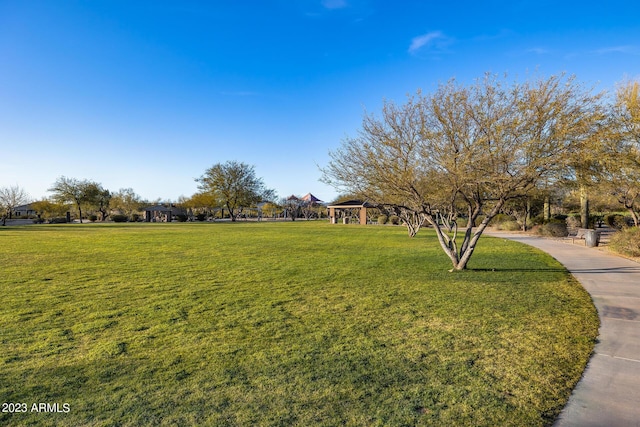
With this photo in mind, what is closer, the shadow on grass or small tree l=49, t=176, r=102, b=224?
the shadow on grass

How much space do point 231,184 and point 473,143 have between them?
61748 millimetres

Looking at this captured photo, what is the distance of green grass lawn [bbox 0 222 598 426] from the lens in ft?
10.9

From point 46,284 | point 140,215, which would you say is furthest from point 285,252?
point 140,215

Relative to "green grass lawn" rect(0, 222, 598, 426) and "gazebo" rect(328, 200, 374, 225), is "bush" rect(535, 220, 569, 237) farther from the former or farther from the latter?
"gazebo" rect(328, 200, 374, 225)

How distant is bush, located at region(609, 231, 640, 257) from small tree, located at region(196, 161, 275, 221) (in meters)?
58.2

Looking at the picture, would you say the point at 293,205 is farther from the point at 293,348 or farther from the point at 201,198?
the point at 293,348

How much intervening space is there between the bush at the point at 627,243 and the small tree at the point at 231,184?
58.2m

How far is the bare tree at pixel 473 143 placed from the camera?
845 centimetres

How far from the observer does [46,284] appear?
347 inches

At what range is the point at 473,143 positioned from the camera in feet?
29.8

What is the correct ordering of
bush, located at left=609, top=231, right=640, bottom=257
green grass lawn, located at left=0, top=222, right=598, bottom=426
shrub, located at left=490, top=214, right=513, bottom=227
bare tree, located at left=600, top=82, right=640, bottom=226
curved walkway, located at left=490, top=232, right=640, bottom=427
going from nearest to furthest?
curved walkway, located at left=490, top=232, right=640, bottom=427 < green grass lawn, located at left=0, top=222, right=598, bottom=426 < bare tree, located at left=600, top=82, right=640, bottom=226 < bush, located at left=609, top=231, right=640, bottom=257 < shrub, located at left=490, top=214, right=513, bottom=227

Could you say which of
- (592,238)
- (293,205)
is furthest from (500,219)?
(293,205)

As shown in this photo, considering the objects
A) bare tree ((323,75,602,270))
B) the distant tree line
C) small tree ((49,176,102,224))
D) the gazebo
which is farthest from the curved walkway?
small tree ((49,176,102,224))

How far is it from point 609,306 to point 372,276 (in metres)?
5.02
